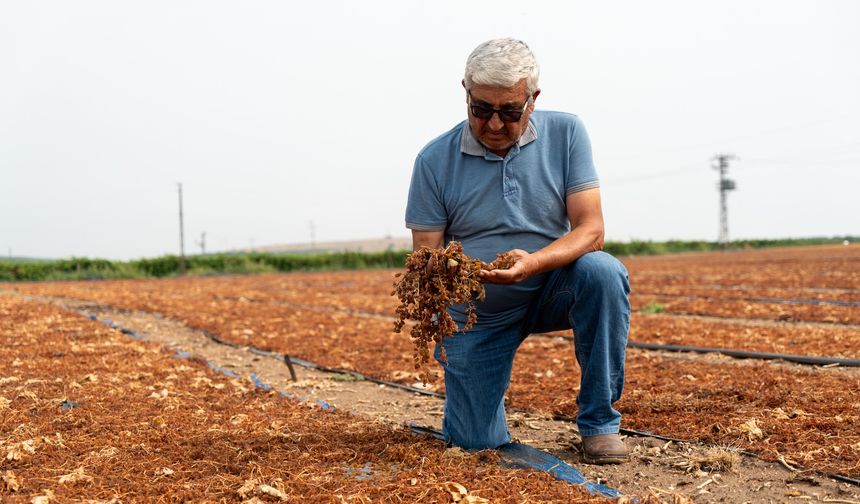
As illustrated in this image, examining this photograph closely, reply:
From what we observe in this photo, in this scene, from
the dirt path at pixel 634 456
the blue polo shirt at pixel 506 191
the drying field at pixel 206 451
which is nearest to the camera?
the drying field at pixel 206 451

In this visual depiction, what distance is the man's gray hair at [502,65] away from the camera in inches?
123

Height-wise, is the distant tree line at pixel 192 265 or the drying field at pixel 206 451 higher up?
the distant tree line at pixel 192 265

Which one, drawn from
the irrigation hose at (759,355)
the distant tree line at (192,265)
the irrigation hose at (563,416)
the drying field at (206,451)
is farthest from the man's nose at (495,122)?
the distant tree line at (192,265)

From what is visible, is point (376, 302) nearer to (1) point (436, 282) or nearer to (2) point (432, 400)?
(2) point (432, 400)

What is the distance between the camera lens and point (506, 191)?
11.3ft

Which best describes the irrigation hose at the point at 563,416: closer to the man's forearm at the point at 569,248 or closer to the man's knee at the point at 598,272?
the man's knee at the point at 598,272

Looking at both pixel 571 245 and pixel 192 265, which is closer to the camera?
pixel 571 245

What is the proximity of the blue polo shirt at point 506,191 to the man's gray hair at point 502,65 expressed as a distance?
0.34 m

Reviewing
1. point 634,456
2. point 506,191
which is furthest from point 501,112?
point 634,456

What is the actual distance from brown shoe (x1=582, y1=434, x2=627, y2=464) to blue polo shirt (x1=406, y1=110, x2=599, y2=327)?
0.71 meters

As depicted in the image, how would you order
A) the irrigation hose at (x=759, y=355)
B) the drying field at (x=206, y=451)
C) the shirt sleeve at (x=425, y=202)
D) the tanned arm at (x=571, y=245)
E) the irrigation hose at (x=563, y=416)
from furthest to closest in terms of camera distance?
the irrigation hose at (x=759, y=355) < the irrigation hose at (x=563, y=416) < the shirt sleeve at (x=425, y=202) < the tanned arm at (x=571, y=245) < the drying field at (x=206, y=451)

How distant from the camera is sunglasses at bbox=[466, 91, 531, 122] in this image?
A: 324 cm

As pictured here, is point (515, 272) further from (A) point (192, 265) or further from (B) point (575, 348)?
(A) point (192, 265)

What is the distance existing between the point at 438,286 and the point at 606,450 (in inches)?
45.1
